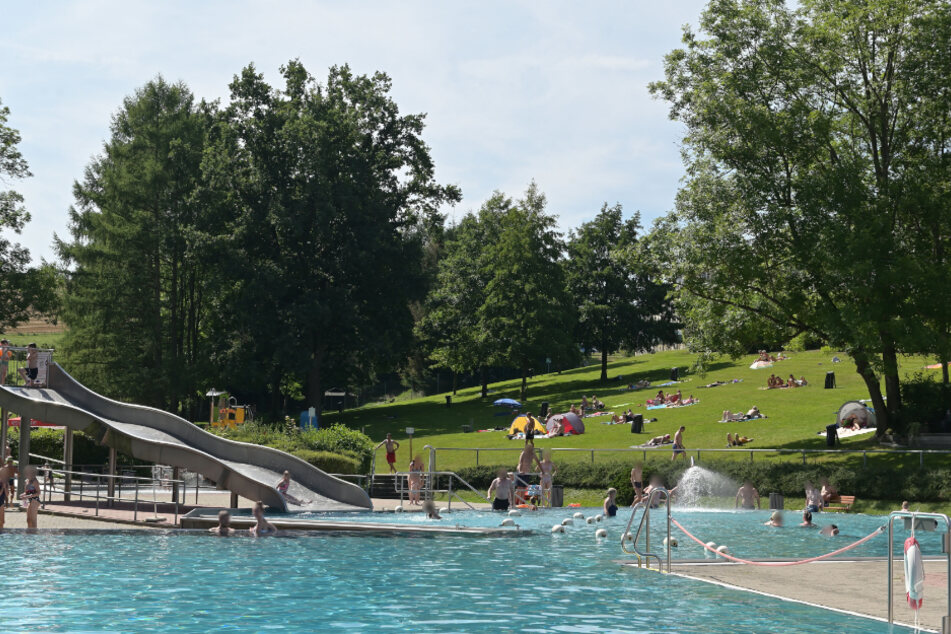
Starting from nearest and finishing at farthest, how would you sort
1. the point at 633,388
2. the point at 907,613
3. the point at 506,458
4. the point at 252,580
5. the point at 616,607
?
the point at 907,613, the point at 616,607, the point at 252,580, the point at 506,458, the point at 633,388

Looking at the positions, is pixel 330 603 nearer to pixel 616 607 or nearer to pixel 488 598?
pixel 488 598

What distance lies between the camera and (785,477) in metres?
32.7

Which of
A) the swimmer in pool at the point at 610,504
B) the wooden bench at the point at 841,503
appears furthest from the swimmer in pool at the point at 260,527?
the wooden bench at the point at 841,503

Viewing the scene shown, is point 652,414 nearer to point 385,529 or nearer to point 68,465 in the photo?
point 385,529

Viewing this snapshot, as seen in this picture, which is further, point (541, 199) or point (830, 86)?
point (541, 199)

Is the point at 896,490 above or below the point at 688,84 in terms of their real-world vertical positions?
below

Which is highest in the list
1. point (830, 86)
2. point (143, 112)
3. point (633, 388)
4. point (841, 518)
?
point (143, 112)

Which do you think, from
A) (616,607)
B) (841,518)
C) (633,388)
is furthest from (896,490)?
(633,388)

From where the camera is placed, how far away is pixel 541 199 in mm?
78188

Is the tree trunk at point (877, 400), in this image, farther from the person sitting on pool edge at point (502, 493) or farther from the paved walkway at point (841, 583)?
the paved walkway at point (841, 583)

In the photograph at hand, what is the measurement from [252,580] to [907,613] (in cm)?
1049

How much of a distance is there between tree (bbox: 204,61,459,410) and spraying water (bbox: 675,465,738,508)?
3167cm

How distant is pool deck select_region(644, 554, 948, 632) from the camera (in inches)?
527

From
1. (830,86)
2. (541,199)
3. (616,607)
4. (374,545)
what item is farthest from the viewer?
(541,199)
